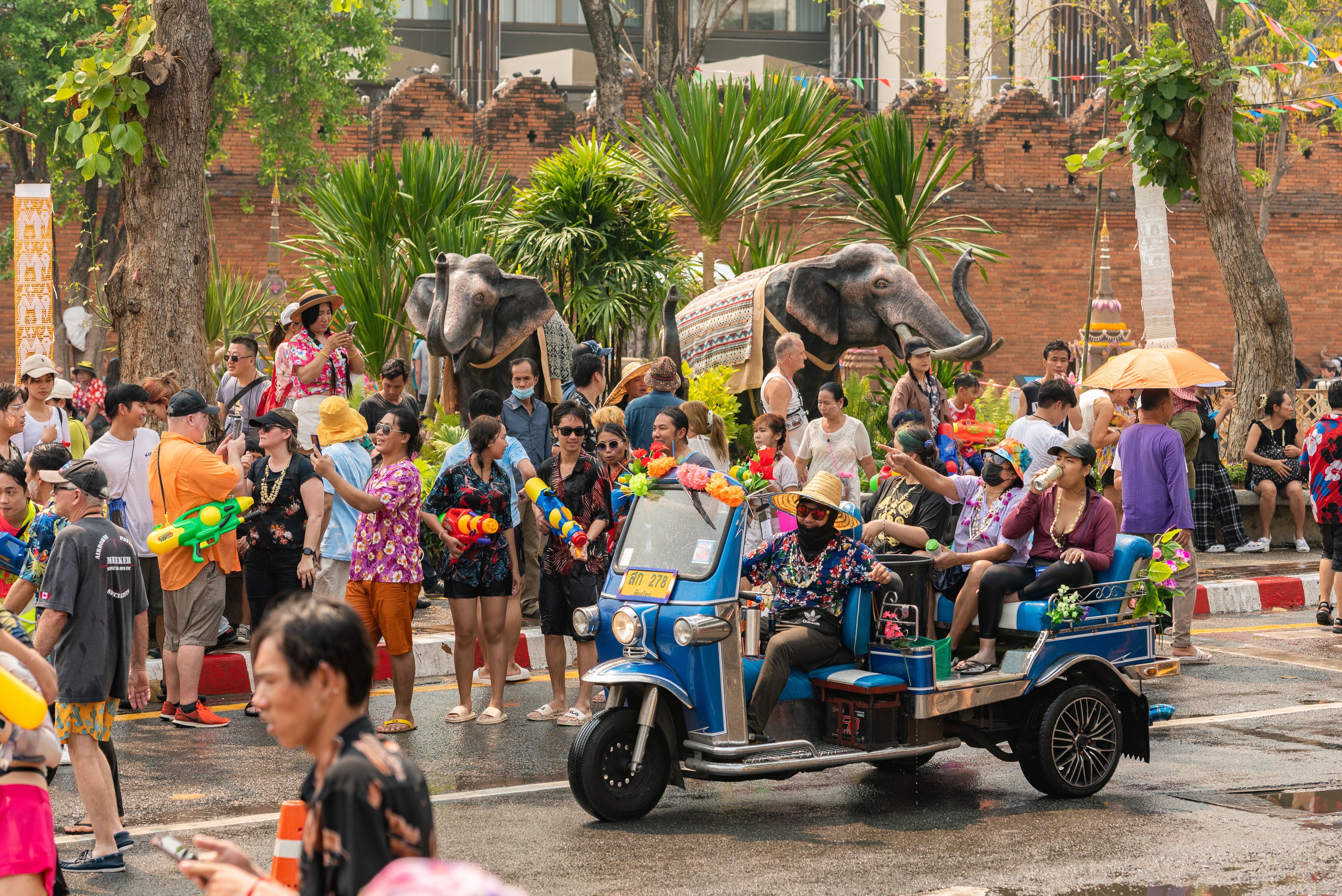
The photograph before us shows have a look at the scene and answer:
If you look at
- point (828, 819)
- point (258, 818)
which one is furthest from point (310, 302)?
point (828, 819)

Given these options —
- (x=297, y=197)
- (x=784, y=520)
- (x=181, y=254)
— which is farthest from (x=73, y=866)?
(x=297, y=197)

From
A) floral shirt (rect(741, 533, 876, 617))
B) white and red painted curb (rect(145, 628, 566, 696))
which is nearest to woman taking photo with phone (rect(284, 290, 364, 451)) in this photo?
white and red painted curb (rect(145, 628, 566, 696))

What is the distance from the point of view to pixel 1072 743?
266 inches

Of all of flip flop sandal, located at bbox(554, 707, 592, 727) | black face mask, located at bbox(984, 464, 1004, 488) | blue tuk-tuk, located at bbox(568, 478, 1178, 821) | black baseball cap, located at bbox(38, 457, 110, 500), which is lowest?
flip flop sandal, located at bbox(554, 707, 592, 727)

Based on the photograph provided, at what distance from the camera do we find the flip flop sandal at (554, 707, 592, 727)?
8195mm

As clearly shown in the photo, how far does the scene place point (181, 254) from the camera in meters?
11.1

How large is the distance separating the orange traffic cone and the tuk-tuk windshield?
3.21 metres

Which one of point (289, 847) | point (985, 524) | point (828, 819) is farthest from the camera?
point (985, 524)

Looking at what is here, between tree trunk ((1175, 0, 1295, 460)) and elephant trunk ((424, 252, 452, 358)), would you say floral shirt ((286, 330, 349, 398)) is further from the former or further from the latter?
tree trunk ((1175, 0, 1295, 460))

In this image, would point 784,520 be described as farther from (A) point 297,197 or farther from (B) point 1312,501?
(A) point 297,197

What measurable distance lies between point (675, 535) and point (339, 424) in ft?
9.26

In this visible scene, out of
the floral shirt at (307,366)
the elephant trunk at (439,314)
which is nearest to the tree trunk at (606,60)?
the elephant trunk at (439,314)

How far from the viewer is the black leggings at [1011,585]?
23.3 feet

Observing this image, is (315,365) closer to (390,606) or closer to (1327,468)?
(390,606)
